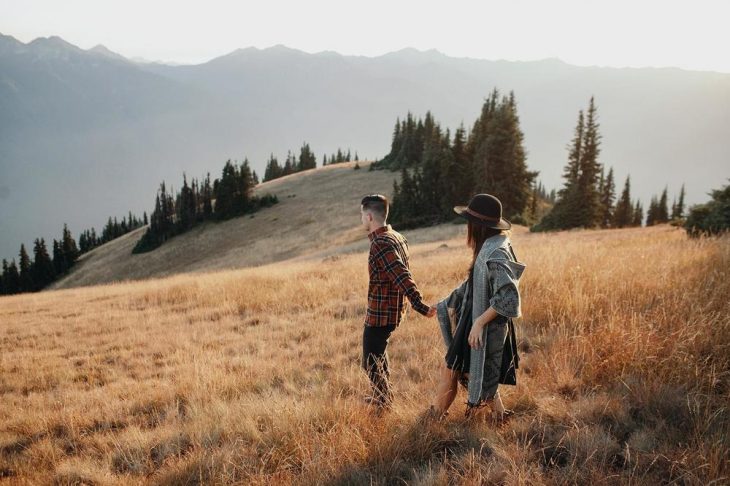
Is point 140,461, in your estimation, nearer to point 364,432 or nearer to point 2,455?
point 2,455

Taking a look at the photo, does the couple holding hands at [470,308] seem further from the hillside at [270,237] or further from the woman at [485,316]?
the hillside at [270,237]

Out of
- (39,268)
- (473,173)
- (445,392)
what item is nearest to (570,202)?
(473,173)

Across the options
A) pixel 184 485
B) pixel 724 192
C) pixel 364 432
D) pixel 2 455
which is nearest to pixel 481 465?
pixel 364 432

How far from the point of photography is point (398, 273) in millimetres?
4113

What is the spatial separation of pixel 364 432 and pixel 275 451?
30.4 inches

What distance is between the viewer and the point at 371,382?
4.40 m

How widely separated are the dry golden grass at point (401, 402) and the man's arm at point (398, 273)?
98cm

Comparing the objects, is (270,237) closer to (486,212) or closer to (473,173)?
(473,173)

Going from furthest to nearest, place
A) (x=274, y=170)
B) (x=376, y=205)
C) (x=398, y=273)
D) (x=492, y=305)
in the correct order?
(x=274, y=170) → (x=376, y=205) → (x=398, y=273) → (x=492, y=305)

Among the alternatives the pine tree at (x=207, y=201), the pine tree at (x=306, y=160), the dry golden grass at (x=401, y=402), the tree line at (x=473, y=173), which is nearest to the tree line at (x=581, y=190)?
the tree line at (x=473, y=173)

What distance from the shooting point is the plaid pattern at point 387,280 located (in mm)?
4117

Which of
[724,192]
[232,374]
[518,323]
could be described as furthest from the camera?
[724,192]

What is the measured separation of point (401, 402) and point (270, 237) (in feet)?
159

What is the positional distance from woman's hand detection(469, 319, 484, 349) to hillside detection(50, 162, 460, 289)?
32382mm
